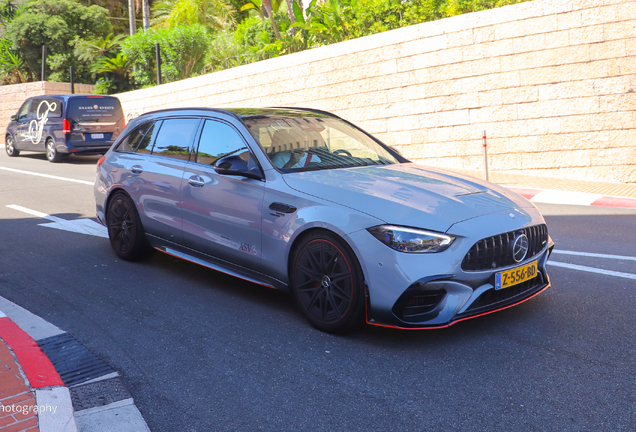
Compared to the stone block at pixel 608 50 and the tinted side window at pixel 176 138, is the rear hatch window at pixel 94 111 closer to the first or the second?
the tinted side window at pixel 176 138

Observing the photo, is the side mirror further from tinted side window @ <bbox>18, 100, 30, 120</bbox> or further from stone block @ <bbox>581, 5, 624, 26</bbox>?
tinted side window @ <bbox>18, 100, 30, 120</bbox>

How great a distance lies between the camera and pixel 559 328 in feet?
13.9

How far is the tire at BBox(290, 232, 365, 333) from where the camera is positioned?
13.3ft

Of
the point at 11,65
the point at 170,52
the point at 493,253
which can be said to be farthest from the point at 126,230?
the point at 11,65

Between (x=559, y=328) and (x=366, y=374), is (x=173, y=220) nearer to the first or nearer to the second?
(x=366, y=374)

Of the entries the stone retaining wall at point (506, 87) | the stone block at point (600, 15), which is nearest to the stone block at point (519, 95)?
the stone retaining wall at point (506, 87)

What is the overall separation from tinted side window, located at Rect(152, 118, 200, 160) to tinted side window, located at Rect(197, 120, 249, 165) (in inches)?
7.4

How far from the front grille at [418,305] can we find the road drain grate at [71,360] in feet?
6.16

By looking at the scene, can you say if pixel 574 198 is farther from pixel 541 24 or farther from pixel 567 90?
pixel 541 24

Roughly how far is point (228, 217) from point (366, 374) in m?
1.92

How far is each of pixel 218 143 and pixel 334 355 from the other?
230cm

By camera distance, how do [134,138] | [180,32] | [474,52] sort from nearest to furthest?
1. [134,138]
2. [474,52]
3. [180,32]

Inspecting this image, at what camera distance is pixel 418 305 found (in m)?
3.93

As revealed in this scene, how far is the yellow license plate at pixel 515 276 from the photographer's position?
4023mm
